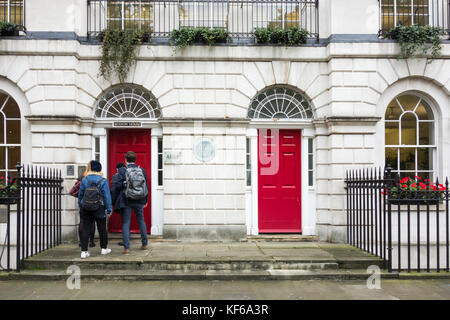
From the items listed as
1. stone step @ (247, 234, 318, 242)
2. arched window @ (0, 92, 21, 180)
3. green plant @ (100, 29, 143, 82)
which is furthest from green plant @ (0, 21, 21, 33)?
stone step @ (247, 234, 318, 242)

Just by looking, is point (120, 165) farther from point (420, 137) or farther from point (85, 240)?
point (420, 137)

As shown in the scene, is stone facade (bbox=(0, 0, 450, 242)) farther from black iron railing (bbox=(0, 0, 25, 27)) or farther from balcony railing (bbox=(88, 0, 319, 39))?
black iron railing (bbox=(0, 0, 25, 27))

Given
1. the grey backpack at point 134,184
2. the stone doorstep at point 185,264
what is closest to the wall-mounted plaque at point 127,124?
the grey backpack at point 134,184

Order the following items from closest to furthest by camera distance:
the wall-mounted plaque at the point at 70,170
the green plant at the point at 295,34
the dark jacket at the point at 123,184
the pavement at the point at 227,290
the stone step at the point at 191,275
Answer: the pavement at the point at 227,290 < the stone step at the point at 191,275 < the dark jacket at the point at 123,184 < the wall-mounted plaque at the point at 70,170 < the green plant at the point at 295,34

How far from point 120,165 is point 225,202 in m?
2.63

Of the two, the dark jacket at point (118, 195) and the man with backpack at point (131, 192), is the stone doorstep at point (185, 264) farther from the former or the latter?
the dark jacket at point (118, 195)

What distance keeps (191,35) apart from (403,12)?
5.43 meters

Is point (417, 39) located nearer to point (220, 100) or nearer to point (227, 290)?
point (220, 100)

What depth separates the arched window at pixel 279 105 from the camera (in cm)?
1009

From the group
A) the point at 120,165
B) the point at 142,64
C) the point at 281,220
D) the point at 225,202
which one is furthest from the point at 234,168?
the point at 142,64

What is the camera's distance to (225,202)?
31.7ft

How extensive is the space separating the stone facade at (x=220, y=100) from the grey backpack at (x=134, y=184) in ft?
5.40

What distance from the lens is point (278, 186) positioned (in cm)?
1012

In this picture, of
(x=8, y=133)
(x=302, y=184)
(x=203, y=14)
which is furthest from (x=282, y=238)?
(x=8, y=133)
